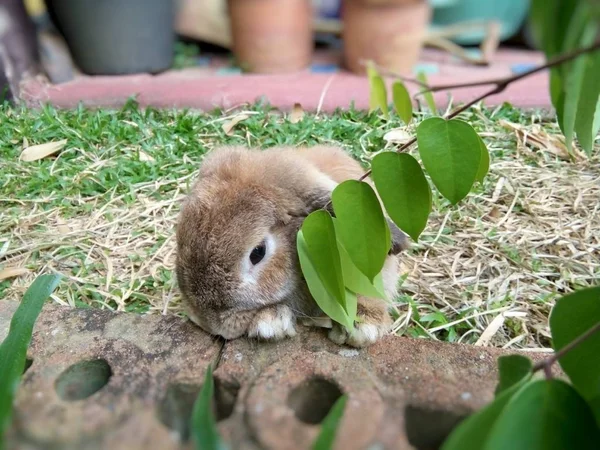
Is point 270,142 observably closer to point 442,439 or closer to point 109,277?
point 109,277

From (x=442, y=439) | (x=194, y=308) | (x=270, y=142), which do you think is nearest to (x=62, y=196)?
(x=270, y=142)

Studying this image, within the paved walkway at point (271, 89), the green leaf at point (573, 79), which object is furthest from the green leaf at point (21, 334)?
the paved walkway at point (271, 89)

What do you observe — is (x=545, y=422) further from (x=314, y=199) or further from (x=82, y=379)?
(x=314, y=199)

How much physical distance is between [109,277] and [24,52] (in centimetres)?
335

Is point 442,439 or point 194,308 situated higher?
point 442,439

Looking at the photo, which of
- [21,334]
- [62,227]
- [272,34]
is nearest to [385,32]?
[272,34]

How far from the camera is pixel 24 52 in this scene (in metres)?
4.75

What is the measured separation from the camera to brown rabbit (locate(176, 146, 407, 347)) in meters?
1.62

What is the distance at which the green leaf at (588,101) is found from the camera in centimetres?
100

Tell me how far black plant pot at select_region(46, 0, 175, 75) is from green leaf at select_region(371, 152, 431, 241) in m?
4.60

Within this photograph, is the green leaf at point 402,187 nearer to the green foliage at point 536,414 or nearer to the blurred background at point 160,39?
the green foliage at point 536,414

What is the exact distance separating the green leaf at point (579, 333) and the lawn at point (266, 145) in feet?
3.60

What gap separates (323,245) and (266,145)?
213cm

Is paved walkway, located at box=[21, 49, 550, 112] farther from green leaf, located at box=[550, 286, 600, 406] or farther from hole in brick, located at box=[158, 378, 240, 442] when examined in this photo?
hole in brick, located at box=[158, 378, 240, 442]
